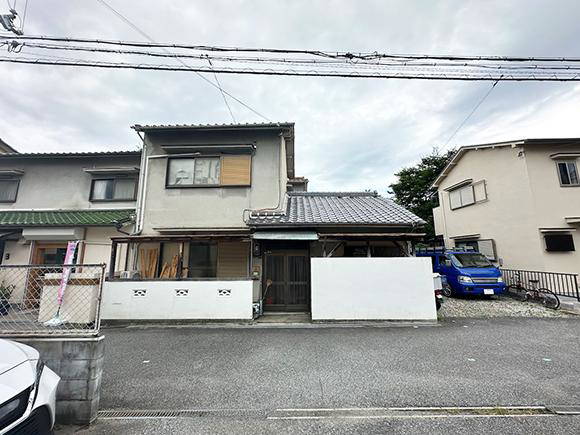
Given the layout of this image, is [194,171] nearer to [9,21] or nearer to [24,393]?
[9,21]

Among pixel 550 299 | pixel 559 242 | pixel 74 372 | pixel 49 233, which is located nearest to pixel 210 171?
pixel 49 233

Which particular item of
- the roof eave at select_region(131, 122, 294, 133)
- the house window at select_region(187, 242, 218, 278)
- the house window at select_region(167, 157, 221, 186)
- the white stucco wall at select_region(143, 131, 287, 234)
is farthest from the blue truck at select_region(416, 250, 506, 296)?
the house window at select_region(167, 157, 221, 186)

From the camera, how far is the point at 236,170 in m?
9.44

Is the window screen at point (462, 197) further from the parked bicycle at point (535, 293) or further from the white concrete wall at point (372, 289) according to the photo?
the white concrete wall at point (372, 289)

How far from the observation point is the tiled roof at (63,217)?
912 cm

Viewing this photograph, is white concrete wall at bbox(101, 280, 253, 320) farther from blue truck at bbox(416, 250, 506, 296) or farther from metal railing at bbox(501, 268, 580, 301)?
metal railing at bbox(501, 268, 580, 301)

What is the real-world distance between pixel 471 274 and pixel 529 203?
461cm

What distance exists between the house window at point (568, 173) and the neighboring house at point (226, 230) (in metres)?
8.02

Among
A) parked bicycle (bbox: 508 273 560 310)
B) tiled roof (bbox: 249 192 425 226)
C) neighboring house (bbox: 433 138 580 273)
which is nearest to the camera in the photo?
tiled roof (bbox: 249 192 425 226)

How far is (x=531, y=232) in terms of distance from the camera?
1082 cm

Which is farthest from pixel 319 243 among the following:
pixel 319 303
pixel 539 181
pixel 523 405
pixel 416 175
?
pixel 416 175

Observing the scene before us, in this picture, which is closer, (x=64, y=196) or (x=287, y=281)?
(x=287, y=281)

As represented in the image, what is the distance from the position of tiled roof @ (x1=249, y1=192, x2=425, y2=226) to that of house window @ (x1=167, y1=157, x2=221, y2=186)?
7.81 ft

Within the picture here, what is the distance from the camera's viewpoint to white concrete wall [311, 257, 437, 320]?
23.7 feet
